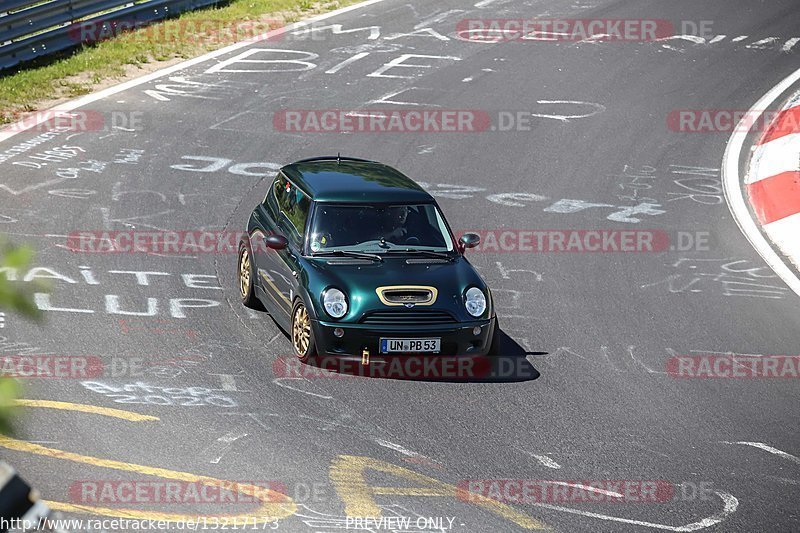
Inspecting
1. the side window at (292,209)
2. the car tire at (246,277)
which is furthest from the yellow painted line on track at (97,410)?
the car tire at (246,277)

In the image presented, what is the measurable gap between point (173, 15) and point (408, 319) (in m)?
14.1

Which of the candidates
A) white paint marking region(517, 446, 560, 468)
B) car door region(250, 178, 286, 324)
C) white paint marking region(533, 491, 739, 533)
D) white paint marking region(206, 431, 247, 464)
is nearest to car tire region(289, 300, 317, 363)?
car door region(250, 178, 286, 324)

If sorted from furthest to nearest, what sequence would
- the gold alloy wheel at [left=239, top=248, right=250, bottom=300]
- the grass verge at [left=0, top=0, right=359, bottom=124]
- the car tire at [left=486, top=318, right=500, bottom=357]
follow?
the grass verge at [left=0, top=0, right=359, bottom=124] < the gold alloy wheel at [left=239, top=248, right=250, bottom=300] < the car tire at [left=486, top=318, right=500, bottom=357]

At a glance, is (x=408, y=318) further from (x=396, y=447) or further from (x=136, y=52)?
(x=136, y=52)

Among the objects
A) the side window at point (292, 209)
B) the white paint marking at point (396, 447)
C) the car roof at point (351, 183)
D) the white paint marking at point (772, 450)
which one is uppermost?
the car roof at point (351, 183)

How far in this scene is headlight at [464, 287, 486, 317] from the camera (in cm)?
988

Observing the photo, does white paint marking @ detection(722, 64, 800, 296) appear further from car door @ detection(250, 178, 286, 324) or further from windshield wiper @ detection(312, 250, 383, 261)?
car door @ detection(250, 178, 286, 324)

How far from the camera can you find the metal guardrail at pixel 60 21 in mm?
18016

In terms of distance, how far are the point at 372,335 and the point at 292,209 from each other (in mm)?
2068

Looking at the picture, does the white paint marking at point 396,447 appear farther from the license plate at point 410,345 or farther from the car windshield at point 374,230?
the car windshield at point 374,230

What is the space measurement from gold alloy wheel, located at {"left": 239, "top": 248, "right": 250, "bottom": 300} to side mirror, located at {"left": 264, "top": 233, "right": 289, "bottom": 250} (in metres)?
0.99

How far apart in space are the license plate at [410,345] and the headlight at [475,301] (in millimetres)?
435

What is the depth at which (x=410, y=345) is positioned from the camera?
31.6 feet

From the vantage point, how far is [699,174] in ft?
53.1
